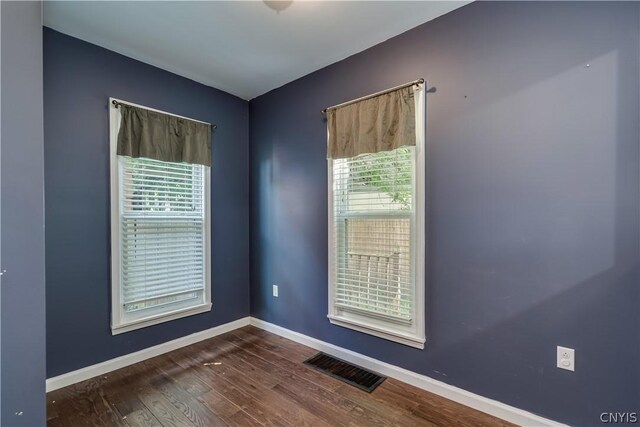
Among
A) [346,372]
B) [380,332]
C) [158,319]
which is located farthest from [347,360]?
[158,319]

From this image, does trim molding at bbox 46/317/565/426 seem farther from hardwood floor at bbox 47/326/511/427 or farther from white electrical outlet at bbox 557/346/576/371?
white electrical outlet at bbox 557/346/576/371

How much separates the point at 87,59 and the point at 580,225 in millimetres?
3496

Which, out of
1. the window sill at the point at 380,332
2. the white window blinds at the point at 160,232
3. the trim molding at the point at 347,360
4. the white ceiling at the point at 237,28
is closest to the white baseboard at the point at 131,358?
the trim molding at the point at 347,360

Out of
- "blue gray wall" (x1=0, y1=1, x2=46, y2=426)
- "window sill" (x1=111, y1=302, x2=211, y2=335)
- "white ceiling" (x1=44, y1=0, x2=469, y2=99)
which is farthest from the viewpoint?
"window sill" (x1=111, y1=302, x2=211, y2=335)

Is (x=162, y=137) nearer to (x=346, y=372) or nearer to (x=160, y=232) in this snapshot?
(x=160, y=232)

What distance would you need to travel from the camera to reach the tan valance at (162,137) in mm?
2469

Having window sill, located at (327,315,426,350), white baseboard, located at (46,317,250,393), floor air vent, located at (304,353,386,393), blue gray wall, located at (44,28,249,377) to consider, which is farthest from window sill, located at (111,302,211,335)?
window sill, located at (327,315,426,350)

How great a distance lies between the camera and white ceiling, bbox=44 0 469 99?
192 centimetres

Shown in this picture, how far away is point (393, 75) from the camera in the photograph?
7.43ft

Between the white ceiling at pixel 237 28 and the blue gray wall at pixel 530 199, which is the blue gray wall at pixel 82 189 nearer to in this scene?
the white ceiling at pixel 237 28

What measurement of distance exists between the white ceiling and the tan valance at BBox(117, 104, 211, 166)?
1.58ft

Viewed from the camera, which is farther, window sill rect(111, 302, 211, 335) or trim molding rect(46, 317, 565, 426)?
window sill rect(111, 302, 211, 335)

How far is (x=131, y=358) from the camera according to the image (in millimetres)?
2488

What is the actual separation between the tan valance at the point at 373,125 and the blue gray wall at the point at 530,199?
137mm
